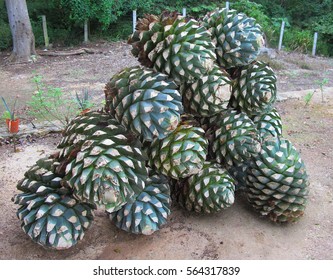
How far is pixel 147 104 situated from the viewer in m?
1.81

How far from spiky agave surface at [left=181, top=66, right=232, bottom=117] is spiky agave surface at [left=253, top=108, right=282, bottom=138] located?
0.41m

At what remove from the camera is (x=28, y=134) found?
3832 millimetres

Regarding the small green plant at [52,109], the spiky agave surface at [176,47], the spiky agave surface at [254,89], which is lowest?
the small green plant at [52,109]

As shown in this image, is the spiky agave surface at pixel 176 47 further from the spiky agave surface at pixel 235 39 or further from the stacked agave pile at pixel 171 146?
the spiky agave surface at pixel 235 39

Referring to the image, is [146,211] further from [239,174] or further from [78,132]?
[239,174]

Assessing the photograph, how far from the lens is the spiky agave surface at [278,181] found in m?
2.15

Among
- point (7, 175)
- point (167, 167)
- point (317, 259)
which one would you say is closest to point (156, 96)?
point (167, 167)

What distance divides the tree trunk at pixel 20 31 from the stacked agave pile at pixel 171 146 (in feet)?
25.6

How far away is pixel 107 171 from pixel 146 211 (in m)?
0.38

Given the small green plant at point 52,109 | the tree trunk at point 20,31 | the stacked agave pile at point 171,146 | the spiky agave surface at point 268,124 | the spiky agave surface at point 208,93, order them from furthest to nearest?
the tree trunk at point 20,31 → the small green plant at point 52,109 → the spiky agave surface at point 268,124 → the spiky agave surface at point 208,93 → the stacked agave pile at point 171,146

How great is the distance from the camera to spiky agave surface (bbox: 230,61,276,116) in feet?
7.47

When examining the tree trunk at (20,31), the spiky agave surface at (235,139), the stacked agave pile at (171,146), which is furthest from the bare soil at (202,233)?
the tree trunk at (20,31)

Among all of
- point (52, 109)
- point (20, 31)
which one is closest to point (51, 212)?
point (52, 109)

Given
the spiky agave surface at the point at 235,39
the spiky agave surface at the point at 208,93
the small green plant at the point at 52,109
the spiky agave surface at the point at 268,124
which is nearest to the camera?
the spiky agave surface at the point at 208,93
